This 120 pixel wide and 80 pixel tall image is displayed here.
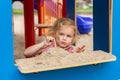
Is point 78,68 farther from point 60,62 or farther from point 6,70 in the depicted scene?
point 6,70

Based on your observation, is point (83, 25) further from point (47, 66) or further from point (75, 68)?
point (47, 66)

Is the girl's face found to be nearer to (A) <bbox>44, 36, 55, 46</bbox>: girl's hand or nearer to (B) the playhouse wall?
(A) <bbox>44, 36, 55, 46</bbox>: girl's hand

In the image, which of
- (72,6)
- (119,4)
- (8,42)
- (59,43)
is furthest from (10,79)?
(72,6)

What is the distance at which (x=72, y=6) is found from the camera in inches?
96.9

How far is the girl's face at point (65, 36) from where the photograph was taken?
1351 millimetres

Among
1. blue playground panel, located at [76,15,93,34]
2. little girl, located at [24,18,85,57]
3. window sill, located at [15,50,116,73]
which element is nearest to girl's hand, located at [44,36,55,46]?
little girl, located at [24,18,85,57]

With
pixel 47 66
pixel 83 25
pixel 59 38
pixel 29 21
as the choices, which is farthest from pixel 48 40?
pixel 83 25

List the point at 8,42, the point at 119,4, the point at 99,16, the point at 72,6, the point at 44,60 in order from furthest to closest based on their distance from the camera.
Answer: the point at 72,6 < the point at 99,16 < the point at 119,4 < the point at 44,60 < the point at 8,42

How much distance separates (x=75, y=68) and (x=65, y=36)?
8.3 inches

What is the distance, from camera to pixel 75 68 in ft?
3.94

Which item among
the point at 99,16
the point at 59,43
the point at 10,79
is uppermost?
the point at 99,16

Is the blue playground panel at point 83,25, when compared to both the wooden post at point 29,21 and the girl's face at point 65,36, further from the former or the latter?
the girl's face at point 65,36

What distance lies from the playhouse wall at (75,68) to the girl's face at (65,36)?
18 centimetres

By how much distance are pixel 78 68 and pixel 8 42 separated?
1.12 ft
